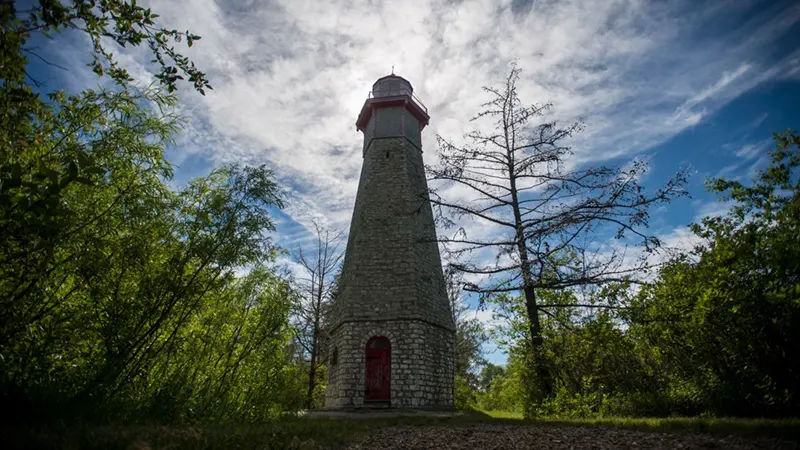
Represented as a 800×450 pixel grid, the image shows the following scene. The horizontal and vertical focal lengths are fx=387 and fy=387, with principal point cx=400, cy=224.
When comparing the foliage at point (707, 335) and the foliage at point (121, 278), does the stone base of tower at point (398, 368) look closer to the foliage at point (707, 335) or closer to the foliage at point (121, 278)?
the foliage at point (707, 335)

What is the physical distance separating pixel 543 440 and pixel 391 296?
7273 millimetres

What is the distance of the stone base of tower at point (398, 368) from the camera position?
441 inches

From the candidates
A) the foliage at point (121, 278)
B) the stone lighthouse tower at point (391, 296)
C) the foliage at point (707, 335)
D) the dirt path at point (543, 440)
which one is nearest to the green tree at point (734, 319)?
the foliage at point (707, 335)

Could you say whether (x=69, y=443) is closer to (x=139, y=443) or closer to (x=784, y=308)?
(x=139, y=443)

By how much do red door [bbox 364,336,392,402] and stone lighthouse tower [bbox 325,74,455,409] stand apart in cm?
3

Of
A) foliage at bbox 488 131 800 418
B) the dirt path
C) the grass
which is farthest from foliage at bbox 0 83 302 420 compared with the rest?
foliage at bbox 488 131 800 418

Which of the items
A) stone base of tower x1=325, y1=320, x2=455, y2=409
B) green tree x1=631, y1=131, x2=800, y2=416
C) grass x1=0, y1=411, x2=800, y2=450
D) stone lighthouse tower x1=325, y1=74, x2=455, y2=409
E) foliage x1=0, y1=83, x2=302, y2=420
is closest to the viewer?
grass x1=0, y1=411, x2=800, y2=450

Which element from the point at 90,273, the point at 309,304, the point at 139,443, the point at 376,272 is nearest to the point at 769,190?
the point at 376,272

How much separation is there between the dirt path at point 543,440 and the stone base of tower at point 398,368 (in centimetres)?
471

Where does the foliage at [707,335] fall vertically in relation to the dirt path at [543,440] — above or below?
above

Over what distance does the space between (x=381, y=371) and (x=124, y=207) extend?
8.69 metres

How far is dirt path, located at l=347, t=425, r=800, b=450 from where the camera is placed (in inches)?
176

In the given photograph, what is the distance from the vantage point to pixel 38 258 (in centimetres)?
383

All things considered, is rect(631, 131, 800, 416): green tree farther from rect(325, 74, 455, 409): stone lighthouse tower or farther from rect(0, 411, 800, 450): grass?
rect(325, 74, 455, 409): stone lighthouse tower
